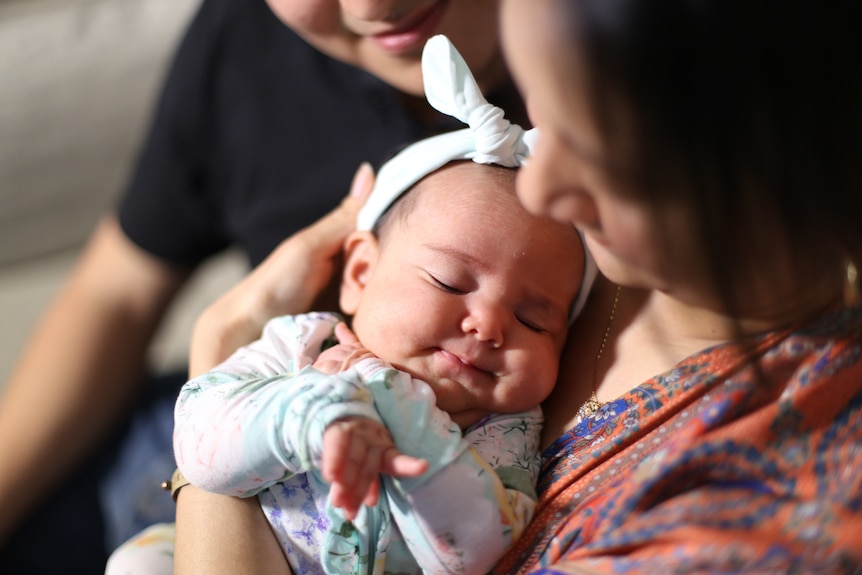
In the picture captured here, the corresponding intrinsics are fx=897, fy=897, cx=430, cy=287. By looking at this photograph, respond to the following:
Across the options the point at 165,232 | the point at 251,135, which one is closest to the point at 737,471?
the point at 251,135

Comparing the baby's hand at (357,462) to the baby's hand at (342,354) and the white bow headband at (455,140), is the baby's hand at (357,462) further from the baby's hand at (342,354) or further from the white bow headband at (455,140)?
the white bow headband at (455,140)

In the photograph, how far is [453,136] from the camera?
1.06 meters

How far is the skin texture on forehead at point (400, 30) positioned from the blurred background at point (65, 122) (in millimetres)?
974

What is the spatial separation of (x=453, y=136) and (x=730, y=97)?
0.47 meters

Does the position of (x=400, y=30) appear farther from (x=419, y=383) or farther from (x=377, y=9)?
(x=419, y=383)

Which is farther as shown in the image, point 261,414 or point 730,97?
point 261,414

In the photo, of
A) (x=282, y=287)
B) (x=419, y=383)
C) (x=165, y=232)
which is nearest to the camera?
(x=419, y=383)

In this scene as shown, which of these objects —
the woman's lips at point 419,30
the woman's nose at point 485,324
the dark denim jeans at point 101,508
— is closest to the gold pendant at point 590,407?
the woman's nose at point 485,324

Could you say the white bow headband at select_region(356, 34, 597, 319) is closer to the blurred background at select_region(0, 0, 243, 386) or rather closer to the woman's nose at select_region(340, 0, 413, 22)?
the woman's nose at select_region(340, 0, 413, 22)

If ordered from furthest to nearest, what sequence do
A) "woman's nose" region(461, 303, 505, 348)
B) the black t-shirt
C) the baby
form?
the black t-shirt < "woman's nose" region(461, 303, 505, 348) < the baby

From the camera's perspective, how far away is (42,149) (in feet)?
6.77

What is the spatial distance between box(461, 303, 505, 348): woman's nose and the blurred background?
1.19 meters

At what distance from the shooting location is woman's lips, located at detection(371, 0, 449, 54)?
1095mm

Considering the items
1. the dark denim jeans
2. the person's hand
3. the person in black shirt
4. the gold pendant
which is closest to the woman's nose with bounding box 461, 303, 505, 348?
the gold pendant
